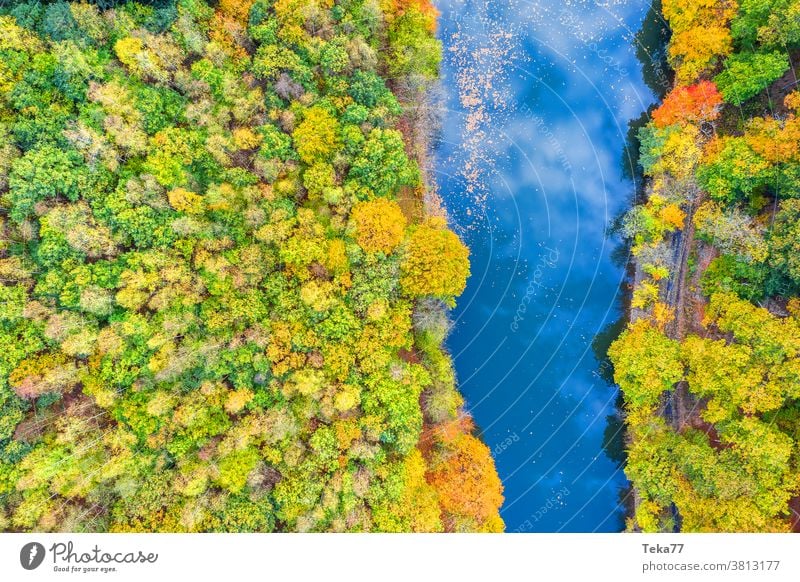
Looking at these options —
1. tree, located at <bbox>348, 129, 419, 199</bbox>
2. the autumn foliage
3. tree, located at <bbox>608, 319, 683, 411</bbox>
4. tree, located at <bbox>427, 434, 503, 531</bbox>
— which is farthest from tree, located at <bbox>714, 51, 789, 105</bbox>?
tree, located at <bbox>427, 434, 503, 531</bbox>

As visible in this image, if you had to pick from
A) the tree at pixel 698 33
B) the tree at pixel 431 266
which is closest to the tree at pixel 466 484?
the tree at pixel 431 266

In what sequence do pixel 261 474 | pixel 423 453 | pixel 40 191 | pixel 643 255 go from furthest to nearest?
1. pixel 643 255
2. pixel 423 453
3. pixel 261 474
4. pixel 40 191

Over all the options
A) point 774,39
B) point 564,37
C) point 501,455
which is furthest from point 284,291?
point 774,39

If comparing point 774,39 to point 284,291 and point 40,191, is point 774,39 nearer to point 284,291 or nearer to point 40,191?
point 284,291

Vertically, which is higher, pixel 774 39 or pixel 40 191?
pixel 774 39

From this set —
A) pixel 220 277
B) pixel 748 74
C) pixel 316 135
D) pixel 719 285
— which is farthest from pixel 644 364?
pixel 220 277

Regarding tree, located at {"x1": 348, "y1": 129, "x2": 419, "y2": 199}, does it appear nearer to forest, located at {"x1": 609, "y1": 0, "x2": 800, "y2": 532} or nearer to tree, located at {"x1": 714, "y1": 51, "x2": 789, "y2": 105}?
forest, located at {"x1": 609, "y1": 0, "x2": 800, "y2": 532}

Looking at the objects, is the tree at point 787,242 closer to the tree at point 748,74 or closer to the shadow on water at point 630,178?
the tree at point 748,74
